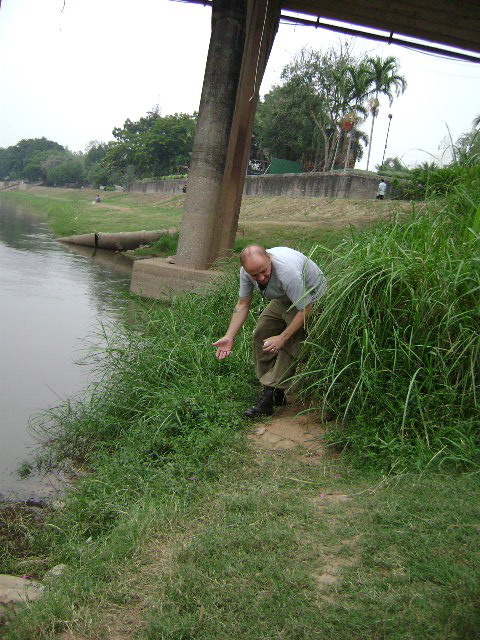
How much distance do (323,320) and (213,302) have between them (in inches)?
119

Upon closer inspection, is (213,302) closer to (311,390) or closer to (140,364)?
(140,364)

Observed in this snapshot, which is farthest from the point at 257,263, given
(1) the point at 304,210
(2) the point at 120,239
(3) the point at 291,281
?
(1) the point at 304,210

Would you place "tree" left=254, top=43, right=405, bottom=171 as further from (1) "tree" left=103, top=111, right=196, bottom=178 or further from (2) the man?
(2) the man

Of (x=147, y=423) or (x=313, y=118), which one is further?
(x=313, y=118)

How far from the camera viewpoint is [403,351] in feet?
16.9

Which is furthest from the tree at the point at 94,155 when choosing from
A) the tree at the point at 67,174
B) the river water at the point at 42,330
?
the river water at the point at 42,330

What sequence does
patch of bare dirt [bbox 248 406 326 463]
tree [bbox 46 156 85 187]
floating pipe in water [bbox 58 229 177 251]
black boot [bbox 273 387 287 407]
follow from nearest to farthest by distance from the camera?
patch of bare dirt [bbox 248 406 326 463]
black boot [bbox 273 387 287 407]
floating pipe in water [bbox 58 229 177 251]
tree [bbox 46 156 85 187]

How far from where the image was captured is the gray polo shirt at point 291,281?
17.7 ft

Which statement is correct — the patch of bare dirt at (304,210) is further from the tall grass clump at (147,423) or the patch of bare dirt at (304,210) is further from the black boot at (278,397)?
the black boot at (278,397)

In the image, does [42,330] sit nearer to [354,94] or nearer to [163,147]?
[354,94]

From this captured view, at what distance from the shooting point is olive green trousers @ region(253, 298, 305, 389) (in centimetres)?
577

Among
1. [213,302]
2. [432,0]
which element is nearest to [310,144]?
[432,0]

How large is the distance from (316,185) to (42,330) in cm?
2421

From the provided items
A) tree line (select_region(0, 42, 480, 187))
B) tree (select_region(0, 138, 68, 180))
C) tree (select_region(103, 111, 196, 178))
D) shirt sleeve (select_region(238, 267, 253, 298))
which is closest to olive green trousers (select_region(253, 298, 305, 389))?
shirt sleeve (select_region(238, 267, 253, 298))
